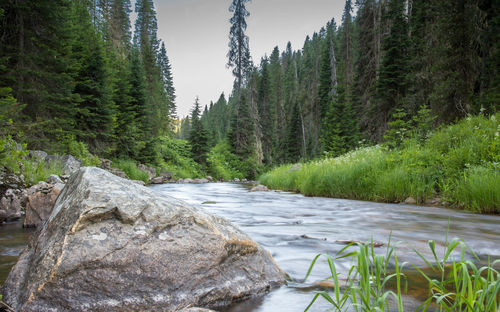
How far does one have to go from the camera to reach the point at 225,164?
31.9 metres

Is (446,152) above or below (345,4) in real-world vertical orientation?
below

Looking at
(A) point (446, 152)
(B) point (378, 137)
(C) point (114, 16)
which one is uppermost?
(C) point (114, 16)

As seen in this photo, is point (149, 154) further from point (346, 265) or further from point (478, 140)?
point (346, 265)

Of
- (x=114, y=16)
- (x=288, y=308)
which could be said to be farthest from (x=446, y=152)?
(x=114, y=16)

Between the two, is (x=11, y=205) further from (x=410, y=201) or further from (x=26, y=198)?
(x=410, y=201)

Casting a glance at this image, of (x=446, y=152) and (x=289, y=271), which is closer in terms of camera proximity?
(x=289, y=271)

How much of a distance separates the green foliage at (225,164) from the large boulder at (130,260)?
87.8 feet

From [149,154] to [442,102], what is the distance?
60.0ft

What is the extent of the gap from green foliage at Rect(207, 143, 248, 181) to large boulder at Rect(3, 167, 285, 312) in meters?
26.8

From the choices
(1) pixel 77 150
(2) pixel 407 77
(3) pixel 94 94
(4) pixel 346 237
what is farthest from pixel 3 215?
(2) pixel 407 77

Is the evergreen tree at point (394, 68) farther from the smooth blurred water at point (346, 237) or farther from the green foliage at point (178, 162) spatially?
the green foliage at point (178, 162)

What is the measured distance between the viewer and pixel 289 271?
2.30 meters

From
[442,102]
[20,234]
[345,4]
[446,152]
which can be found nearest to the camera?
[20,234]

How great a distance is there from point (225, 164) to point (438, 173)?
86.1 feet
